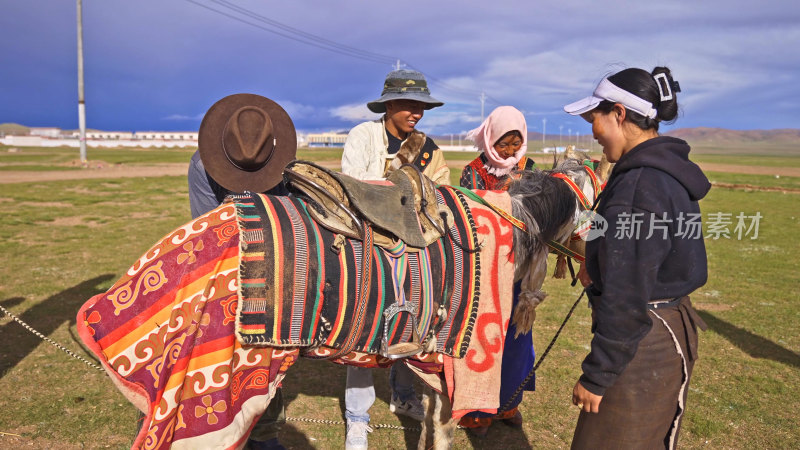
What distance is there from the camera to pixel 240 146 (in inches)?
105

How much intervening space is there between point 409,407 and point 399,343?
1616 mm

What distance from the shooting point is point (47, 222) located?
10953 mm

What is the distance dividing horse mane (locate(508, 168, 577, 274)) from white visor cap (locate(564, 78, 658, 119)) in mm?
850

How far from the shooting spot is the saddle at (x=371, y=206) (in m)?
2.13

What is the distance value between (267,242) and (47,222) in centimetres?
1169

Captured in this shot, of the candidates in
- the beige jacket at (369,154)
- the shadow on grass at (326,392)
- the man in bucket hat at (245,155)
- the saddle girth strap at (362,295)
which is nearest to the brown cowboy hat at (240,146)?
the man in bucket hat at (245,155)

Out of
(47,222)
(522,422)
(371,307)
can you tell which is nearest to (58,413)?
(371,307)

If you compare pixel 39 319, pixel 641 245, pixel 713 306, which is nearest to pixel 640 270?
pixel 641 245

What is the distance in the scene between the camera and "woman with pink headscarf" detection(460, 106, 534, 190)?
141 inches

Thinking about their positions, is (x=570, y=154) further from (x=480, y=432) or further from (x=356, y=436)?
(x=356, y=436)

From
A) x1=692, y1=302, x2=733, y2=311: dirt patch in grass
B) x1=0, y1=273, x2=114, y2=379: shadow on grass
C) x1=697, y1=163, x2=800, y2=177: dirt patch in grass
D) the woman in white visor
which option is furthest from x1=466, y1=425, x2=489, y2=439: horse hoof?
x1=697, y1=163, x2=800, y2=177: dirt patch in grass

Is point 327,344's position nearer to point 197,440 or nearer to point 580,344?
point 197,440

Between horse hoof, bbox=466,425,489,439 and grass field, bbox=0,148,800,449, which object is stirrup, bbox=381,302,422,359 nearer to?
grass field, bbox=0,148,800,449

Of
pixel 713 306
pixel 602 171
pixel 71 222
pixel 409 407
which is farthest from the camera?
pixel 71 222
